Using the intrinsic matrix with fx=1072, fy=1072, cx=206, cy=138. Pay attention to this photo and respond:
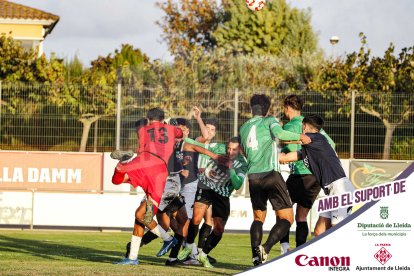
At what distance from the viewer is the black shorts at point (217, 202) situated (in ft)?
49.4

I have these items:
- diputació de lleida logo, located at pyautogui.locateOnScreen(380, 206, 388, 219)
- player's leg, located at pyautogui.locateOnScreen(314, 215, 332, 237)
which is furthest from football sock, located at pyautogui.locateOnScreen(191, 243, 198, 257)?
diputació de lleida logo, located at pyautogui.locateOnScreen(380, 206, 388, 219)

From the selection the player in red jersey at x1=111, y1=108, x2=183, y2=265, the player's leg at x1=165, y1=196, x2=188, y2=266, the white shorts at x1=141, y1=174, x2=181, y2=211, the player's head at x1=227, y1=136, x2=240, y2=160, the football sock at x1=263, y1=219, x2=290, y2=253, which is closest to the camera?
the football sock at x1=263, y1=219, x2=290, y2=253

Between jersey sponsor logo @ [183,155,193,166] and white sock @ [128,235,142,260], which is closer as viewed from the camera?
white sock @ [128,235,142,260]

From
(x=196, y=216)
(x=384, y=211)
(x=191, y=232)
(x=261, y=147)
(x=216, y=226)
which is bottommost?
(x=191, y=232)

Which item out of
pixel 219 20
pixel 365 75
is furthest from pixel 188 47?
pixel 365 75

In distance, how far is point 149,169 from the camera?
14352mm

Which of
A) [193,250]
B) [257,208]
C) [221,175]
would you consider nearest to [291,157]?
[257,208]

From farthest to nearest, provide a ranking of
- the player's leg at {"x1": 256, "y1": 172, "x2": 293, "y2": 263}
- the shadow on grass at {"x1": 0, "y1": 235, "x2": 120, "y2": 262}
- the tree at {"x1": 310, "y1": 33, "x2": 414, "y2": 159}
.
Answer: the tree at {"x1": 310, "y1": 33, "x2": 414, "y2": 159}
the shadow on grass at {"x1": 0, "y1": 235, "x2": 120, "y2": 262}
the player's leg at {"x1": 256, "y1": 172, "x2": 293, "y2": 263}

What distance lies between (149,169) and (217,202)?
1.28m

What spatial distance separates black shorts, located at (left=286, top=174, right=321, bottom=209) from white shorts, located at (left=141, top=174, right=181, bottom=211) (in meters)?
1.86

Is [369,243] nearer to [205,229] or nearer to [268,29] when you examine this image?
[205,229]

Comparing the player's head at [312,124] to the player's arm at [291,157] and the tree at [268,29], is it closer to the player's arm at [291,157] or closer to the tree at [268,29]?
the player's arm at [291,157]

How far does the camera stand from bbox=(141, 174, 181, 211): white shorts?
1524 centimetres

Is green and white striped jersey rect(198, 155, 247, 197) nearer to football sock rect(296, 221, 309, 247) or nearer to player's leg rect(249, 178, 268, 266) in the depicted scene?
football sock rect(296, 221, 309, 247)
